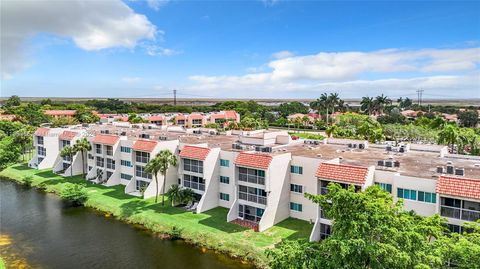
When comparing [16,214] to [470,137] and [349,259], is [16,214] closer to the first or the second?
[349,259]

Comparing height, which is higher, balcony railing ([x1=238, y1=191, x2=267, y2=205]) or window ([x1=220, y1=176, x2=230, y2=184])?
window ([x1=220, y1=176, x2=230, y2=184])

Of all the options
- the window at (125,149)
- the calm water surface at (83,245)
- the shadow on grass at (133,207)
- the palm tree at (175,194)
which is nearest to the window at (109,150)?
the window at (125,149)

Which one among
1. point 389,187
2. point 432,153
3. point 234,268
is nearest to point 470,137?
point 432,153

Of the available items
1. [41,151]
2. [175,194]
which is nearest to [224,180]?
[175,194]

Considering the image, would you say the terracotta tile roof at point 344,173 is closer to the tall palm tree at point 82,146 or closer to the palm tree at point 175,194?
the palm tree at point 175,194

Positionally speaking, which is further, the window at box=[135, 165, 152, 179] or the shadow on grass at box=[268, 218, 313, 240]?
the window at box=[135, 165, 152, 179]

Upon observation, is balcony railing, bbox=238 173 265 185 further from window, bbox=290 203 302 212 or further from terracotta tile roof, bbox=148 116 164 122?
terracotta tile roof, bbox=148 116 164 122

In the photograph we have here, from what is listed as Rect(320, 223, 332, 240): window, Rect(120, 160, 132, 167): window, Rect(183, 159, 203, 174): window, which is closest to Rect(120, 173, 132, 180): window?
Rect(120, 160, 132, 167): window

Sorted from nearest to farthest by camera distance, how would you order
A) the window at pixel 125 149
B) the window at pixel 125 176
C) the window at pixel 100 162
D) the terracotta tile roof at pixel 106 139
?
the window at pixel 125 149
the window at pixel 125 176
the terracotta tile roof at pixel 106 139
the window at pixel 100 162
